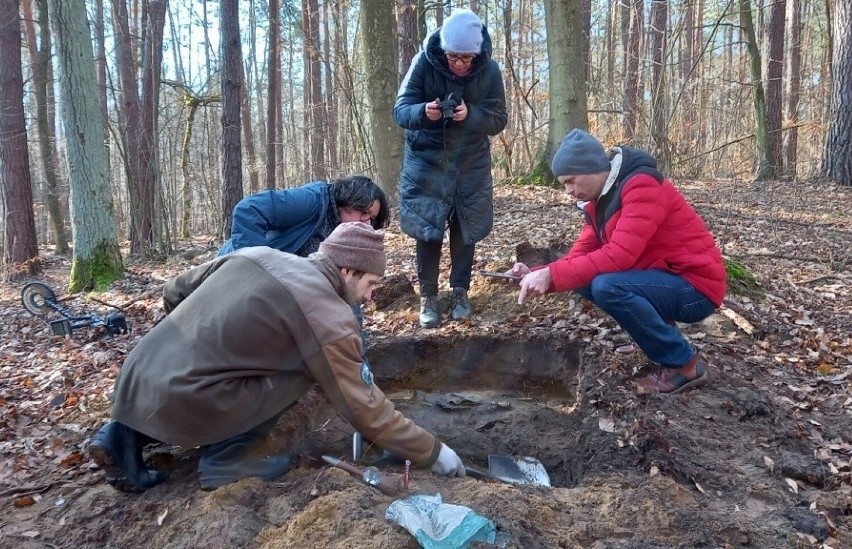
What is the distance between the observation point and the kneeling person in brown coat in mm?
2393

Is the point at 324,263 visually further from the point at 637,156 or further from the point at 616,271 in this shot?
the point at 637,156

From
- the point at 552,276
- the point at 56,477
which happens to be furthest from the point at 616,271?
the point at 56,477

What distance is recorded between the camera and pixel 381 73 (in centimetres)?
904

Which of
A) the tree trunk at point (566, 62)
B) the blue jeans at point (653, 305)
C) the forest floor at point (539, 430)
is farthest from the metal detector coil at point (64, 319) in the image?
the tree trunk at point (566, 62)

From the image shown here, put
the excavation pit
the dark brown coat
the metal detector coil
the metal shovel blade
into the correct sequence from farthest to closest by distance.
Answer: the metal detector coil, the excavation pit, the metal shovel blade, the dark brown coat

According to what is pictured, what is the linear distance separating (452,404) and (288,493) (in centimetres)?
183

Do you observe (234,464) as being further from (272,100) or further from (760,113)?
(272,100)

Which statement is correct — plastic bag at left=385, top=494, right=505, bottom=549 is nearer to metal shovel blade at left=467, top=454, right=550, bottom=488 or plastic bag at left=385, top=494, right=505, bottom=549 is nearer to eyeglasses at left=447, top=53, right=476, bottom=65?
metal shovel blade at left=467, top=454, right=550, bottom=488

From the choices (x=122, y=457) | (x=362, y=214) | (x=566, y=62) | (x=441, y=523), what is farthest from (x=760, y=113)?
(x=122, y=457)

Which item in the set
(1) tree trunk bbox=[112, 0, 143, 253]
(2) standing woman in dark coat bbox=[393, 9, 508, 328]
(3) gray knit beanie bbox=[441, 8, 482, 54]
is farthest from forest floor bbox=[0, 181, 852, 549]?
(1) tree trunk bbox=[112, 0, 143, 253]

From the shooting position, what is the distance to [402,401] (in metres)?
4.30

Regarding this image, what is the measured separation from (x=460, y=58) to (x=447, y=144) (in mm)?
595

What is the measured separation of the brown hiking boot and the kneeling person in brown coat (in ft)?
4.98

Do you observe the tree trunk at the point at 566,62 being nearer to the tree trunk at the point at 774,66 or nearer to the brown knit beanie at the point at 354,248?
the tree trunk at the point at 774,66
